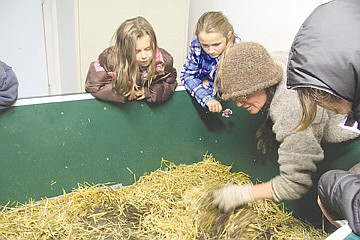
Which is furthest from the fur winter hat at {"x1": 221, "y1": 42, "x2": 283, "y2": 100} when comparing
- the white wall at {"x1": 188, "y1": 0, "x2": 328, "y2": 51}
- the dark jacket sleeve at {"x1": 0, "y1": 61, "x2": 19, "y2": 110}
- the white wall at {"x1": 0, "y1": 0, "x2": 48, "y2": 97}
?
the white wall at {"x1": 0, "y1": 0, "x2": 48, "y2": 97}

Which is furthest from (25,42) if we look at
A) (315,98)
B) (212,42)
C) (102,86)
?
(315,98)

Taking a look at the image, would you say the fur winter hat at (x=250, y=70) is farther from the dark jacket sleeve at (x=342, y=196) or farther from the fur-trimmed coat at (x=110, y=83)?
the fur-trimmed coat at (x=110, y=83)

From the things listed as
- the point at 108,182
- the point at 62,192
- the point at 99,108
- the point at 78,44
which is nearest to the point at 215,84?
the point at 99,108

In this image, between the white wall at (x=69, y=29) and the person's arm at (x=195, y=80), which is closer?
the person's arm at (x=195, y=80)

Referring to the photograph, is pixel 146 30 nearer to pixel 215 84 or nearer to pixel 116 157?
pixel 215 84

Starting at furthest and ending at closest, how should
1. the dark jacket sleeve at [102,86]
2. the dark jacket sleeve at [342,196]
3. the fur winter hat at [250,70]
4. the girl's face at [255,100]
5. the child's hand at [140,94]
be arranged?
the child's hand at [140,94]
the dark jacket sleeve at [102,86]
the girl's face at [255,100]
the fur winter hat at [250,70]
the dark jacket sleeve at [342,196]

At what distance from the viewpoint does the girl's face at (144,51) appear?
2123mm

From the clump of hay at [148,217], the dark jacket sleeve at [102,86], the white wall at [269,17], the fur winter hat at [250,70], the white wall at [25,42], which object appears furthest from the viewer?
the white wall at [25,42]

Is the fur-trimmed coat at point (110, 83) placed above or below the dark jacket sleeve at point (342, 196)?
below

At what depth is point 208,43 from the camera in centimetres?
221

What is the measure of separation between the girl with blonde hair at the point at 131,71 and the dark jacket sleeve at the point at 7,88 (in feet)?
1.20

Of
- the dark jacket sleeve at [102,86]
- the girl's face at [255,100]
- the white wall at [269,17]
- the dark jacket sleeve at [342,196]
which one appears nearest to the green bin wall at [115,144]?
the dark jacket sleeve at [102,86]

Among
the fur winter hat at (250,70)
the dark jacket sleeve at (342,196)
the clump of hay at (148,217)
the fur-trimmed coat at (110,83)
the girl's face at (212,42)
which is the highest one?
the fur winter hat at (250,70)

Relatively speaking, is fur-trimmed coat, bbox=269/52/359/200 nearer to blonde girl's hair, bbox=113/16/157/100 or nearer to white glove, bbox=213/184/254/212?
white glove, bbox=213/184/254/212
